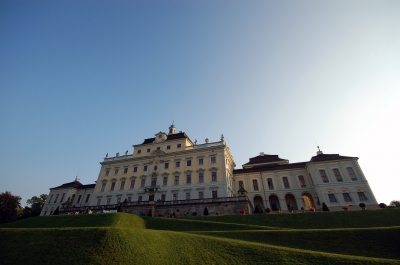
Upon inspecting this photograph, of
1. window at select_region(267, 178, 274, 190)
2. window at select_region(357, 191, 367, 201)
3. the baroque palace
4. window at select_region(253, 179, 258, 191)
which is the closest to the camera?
window at select_region(357, 191, 367, 201)

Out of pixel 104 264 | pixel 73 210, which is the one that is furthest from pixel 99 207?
pixel 104 264

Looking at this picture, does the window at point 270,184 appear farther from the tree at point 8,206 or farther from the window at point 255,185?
the tree at point 8,206

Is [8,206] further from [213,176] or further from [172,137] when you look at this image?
[213,176]

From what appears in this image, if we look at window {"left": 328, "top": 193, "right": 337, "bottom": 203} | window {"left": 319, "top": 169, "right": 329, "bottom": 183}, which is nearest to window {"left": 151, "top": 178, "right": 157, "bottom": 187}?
window {"left": 319, "top": 169, "right": 329, "bottom": 183}

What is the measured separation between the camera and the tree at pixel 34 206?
5659 centimetres

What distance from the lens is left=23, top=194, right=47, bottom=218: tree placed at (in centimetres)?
5659

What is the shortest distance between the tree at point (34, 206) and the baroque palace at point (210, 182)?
11379 millimetres

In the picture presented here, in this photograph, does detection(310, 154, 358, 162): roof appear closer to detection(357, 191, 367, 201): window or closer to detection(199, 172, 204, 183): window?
detection(357, 191, 367, 201): window

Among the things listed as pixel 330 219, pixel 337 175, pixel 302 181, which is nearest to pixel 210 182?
pixel 302 181

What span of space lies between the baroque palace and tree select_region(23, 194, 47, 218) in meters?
11.4

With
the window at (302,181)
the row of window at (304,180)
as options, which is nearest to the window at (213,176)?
the row of window at (304,180)

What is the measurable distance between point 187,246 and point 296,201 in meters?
31.3

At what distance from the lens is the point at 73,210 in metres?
39.9

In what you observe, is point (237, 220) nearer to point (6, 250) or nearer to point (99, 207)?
point (6, 250)
